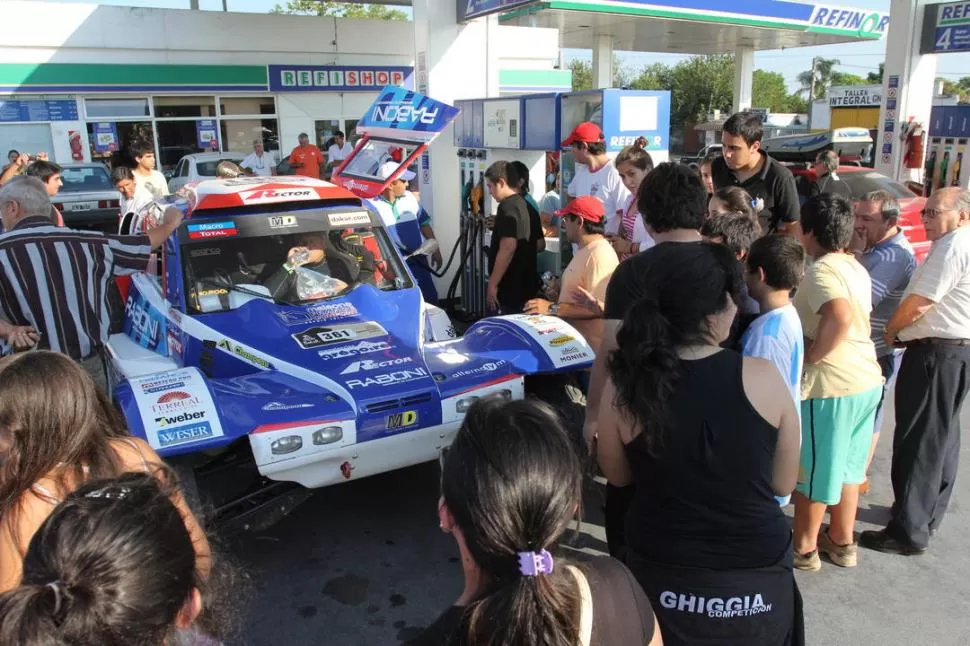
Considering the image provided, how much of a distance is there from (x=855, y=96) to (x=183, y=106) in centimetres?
2499

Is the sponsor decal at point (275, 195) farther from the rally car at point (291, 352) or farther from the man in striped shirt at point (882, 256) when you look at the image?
the man in striped shirt at point (882, 256)

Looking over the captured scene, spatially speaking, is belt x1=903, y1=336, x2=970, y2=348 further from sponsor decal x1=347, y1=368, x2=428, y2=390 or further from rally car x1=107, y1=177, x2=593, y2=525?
sponsor decal x1=347, y1=368, x2=428, y2=390

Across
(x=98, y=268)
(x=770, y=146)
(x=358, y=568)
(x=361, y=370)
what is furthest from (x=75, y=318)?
(x=770, y=146)

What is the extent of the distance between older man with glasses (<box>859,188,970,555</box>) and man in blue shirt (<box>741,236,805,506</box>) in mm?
1049

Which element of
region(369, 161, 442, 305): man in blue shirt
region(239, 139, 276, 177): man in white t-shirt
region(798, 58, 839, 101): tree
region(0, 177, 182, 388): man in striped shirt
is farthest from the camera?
region(798, 58, 839, 101): tree

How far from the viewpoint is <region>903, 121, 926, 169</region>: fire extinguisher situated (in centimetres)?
1340

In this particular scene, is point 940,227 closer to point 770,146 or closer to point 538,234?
point 538,234

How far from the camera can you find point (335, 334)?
445cm

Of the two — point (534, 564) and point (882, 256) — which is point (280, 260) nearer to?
point (882, 256)

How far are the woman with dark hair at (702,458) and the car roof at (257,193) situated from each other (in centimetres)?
338

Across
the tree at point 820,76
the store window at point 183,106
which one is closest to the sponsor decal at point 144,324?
the store window at point 183,106

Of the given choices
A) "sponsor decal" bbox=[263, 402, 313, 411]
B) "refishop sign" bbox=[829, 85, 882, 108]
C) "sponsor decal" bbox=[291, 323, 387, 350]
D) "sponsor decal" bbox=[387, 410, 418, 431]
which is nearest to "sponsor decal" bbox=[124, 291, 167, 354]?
"sponsor decal" bbox=[291, 323, 387, 350]

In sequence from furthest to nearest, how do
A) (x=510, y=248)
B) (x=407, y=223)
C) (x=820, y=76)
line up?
(x=820, y=76)
(x=407, y=223)
(x=510, y=248)

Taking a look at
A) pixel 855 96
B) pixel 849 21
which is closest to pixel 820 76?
pixel 855 96
